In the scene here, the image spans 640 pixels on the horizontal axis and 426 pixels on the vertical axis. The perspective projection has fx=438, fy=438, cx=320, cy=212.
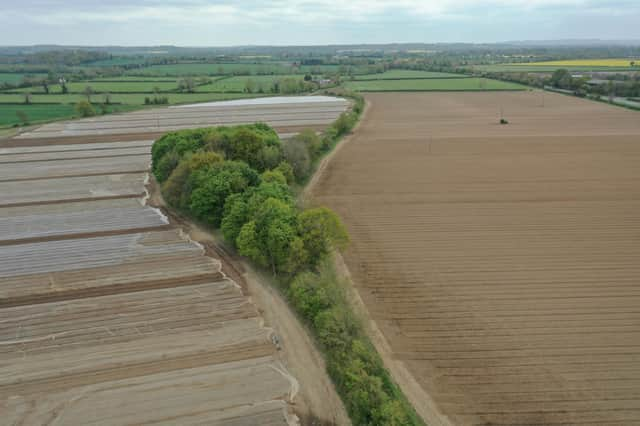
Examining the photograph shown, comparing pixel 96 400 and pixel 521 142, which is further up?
pixel 521 142

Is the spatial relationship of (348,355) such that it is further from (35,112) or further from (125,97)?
(125,97)

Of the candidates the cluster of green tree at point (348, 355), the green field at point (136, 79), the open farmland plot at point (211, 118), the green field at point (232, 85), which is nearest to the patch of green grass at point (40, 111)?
the open farmland plot at point (211, 118)

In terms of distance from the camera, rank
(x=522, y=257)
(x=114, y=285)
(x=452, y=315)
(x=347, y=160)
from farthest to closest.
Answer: (x=347, y=160), (x=522, y=257), (x=114, y=285), (x=452, y=315)

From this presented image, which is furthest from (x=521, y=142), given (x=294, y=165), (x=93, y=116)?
(x=93, y=116)

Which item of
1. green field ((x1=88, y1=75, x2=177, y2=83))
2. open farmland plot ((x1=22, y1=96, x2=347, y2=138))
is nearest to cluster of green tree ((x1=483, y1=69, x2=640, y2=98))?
open farmland plot ((x1=22, y1=96, x2=347, y2=138))

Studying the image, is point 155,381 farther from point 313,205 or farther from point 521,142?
point 521,142

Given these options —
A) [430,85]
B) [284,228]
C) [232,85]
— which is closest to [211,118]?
[232,85]
